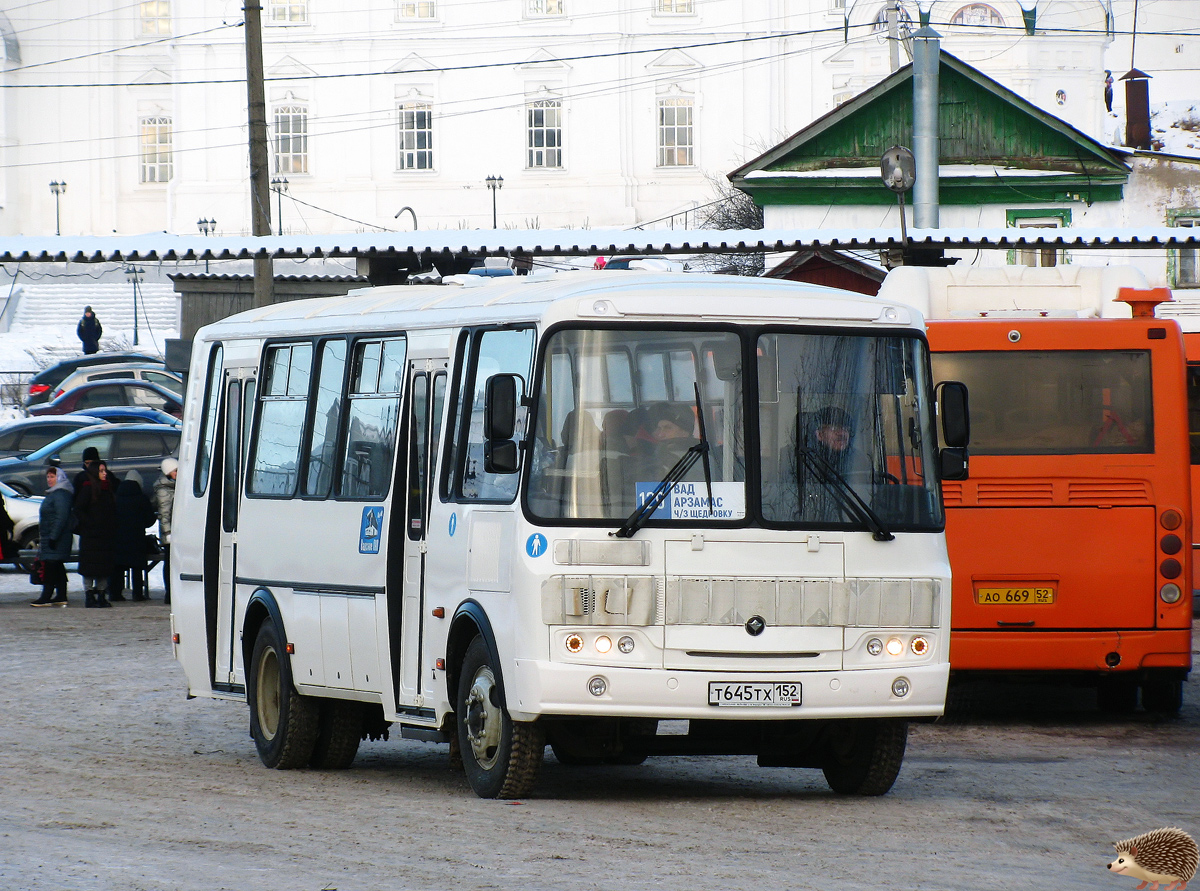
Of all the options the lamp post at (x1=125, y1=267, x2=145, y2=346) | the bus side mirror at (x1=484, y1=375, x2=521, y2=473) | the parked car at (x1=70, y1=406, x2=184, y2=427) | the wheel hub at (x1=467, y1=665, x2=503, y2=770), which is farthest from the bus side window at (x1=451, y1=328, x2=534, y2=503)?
the lamp post at (x1=125, y1=267, x2=145, y2=346)

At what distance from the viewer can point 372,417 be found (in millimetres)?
11562

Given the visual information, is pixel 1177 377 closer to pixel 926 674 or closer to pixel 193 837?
pixel 926 674

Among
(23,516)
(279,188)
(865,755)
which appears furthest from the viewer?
(279,188)

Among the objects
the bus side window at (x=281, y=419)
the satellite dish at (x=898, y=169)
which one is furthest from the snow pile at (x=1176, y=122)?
the bus side window at (x=281, y=419)

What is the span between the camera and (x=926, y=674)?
10.0m

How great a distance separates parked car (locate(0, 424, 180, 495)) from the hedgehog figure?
22.9m

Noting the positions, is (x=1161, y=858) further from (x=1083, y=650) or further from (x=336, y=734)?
(x=1083, y=650)

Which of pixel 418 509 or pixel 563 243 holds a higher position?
pixel 563 243

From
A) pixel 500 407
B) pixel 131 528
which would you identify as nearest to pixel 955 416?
pixel 500 407

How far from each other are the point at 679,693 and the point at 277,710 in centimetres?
358

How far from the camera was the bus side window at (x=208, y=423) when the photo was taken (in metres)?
13.3

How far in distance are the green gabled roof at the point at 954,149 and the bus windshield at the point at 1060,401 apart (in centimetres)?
2872

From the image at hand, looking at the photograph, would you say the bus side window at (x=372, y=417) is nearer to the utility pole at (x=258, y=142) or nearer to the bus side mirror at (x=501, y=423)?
the bus side mirror at (x=501, y=423)

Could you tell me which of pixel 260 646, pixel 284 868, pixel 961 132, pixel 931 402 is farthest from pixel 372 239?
pixel 961 132
